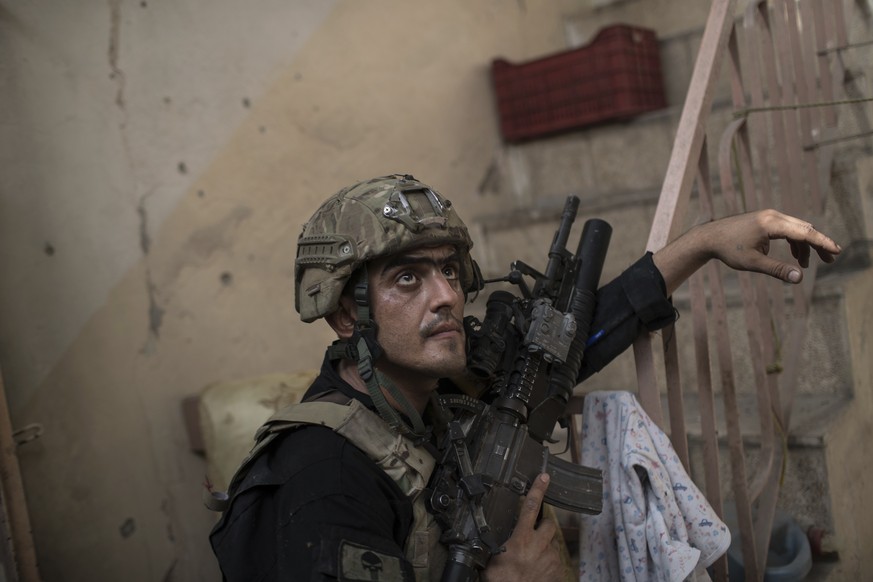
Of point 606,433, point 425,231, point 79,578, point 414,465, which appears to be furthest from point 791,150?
point 79,578

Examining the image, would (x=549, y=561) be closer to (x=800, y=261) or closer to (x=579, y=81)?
(x=800, y=261)

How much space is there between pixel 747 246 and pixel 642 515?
1.98ft

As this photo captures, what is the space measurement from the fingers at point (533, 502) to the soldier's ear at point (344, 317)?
18.8 inches

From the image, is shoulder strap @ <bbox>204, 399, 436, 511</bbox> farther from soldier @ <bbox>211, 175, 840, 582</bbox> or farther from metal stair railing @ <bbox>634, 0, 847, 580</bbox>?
metal stair railing @ <bbox>634, 0, 847, 580</bbox>

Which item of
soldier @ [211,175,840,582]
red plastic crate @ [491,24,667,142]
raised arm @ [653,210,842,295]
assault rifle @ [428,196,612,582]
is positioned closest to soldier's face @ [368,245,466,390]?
soldier @ [211,175,840,582]

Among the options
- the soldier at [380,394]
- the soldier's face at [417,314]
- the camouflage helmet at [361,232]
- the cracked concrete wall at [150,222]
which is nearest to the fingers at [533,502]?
the soldier at [380,394]

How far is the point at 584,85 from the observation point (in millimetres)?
3475

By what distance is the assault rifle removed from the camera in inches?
57.1

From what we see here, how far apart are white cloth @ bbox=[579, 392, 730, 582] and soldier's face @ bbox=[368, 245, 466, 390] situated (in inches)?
17.0

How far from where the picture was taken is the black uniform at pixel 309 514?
1247 millimetres

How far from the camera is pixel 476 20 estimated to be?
12.3 ft

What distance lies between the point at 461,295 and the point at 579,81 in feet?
6.98

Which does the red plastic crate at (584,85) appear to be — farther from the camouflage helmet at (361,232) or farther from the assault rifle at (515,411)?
the camouflage helmet at (361,232)

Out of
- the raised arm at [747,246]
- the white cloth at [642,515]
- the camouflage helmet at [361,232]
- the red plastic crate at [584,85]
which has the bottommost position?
the white cloth at [642,515]
